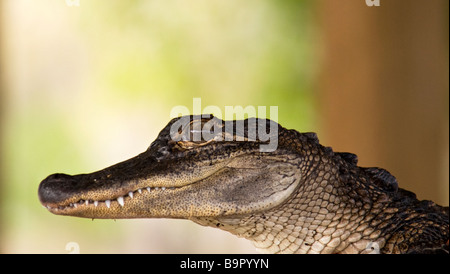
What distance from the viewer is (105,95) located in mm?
3801

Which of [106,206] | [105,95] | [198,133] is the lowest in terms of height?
[106,206]

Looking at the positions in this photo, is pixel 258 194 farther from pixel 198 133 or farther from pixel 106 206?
pixel 106 206

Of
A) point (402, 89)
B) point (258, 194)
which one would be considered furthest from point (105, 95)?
point (258, 194)

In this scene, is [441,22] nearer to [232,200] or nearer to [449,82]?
[449,82]

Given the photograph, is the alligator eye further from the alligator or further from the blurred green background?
the blurred green background

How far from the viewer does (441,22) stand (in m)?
3.33

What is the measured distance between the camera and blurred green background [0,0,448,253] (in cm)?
374

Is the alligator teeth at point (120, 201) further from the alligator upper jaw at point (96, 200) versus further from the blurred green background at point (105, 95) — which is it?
the blurred green background at point (105, 95)

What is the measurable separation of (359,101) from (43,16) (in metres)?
2.38

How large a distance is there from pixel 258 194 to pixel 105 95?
8.77 ft

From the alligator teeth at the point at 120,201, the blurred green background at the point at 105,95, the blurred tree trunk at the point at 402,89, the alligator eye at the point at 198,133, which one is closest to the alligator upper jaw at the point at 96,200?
the alligator teeth at the point at 120,201

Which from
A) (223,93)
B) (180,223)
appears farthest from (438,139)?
(180,223)

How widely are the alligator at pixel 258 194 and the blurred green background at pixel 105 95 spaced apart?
7.37 ft
